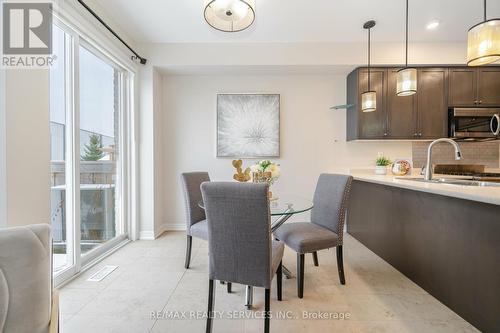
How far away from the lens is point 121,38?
2.76m

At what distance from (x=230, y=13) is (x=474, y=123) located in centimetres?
347

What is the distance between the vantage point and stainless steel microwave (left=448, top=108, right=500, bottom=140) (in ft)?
10.2

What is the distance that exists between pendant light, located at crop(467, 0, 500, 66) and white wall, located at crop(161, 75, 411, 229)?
6.50 ft

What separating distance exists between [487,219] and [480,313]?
0.61m

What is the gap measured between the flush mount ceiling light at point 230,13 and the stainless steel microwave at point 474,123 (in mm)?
3120

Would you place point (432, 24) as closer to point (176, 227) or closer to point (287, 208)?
point (287, 208)

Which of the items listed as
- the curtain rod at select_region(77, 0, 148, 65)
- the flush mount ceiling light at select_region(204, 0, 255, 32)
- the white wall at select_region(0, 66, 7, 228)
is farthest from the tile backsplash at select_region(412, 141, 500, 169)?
the white wall at select_region(0, 66, 7, 228)

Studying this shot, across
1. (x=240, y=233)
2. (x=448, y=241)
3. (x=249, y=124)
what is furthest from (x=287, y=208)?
(x=249, y=124)

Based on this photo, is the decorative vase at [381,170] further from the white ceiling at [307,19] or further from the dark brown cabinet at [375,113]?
the white ceiling at [307,19]

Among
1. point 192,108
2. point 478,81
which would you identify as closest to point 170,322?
point 192,108

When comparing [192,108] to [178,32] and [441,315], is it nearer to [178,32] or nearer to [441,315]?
[178,32]

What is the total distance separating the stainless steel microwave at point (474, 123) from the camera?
3.09 m

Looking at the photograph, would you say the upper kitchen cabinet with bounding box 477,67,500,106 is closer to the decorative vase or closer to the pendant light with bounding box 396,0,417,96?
the decorative vase

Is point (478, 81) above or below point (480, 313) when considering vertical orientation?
above
